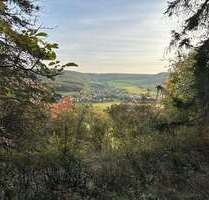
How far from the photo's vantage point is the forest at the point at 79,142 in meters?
11.7

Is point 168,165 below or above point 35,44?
below

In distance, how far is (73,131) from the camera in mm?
16578

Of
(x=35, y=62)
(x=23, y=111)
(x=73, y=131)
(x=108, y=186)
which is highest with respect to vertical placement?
(x=35, y=62)

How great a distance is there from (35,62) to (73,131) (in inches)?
201

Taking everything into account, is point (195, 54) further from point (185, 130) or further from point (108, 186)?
point (108, 186)

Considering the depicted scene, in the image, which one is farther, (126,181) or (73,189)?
(126,181)

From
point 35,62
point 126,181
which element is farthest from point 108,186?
point 35,62

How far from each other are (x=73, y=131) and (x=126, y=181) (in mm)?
3277

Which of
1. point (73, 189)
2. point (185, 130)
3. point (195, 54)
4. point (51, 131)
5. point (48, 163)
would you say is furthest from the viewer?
point (185, 130)

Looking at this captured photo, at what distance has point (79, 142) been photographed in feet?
52.6

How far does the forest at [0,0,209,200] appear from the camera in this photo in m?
11.7

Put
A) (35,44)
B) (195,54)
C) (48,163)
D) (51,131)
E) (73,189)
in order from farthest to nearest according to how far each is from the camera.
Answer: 1. (195,54)
2. (51,131)
3. (48,163)
4. (73,189)
5. (35,44)

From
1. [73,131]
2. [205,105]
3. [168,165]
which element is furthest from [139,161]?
[205,105]

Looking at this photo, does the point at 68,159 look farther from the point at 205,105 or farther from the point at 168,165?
the point at 205,105
